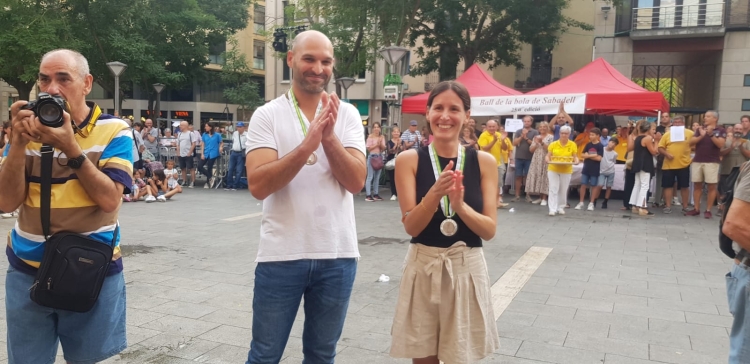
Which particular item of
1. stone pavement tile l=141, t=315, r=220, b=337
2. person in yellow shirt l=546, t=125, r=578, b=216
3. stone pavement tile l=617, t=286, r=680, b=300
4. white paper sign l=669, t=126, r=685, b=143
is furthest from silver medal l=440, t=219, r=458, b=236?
white paper sign l=669, t=126, r=685, b=143

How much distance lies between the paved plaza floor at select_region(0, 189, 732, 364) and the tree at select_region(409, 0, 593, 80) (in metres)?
16.5

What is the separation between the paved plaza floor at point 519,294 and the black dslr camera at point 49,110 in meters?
2.14

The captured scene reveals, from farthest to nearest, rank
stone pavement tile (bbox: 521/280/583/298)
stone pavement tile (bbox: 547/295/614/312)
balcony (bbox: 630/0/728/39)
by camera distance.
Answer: balcony (bbox: 630/0/728/39) → stone pavement tile (bbox: 521/280/583/298) → stone pavement tile (bbox: 547/295/614/312)

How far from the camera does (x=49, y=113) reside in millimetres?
2131

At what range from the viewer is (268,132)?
99.3 inches

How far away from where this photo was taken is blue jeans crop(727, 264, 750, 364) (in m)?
2.46

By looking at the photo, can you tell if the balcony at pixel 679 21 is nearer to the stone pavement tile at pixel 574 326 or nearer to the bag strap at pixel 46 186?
the stone pavement tile at pixel 574 326

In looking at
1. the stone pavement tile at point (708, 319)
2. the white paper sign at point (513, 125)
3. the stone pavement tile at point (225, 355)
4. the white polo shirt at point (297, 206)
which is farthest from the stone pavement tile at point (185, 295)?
the white paper sign at point (513, 125)

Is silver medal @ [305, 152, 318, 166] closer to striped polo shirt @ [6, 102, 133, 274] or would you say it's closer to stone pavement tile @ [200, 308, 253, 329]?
striped polo shirt @ [6, 102, 133, 274]

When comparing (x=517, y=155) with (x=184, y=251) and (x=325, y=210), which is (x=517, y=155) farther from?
(x=325, y=210)

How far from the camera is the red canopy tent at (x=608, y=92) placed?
12672mm

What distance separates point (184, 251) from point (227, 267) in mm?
1158

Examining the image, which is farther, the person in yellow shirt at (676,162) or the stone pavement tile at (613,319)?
the person in yellow shirt at (676,162)

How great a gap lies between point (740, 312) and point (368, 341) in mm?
2398
